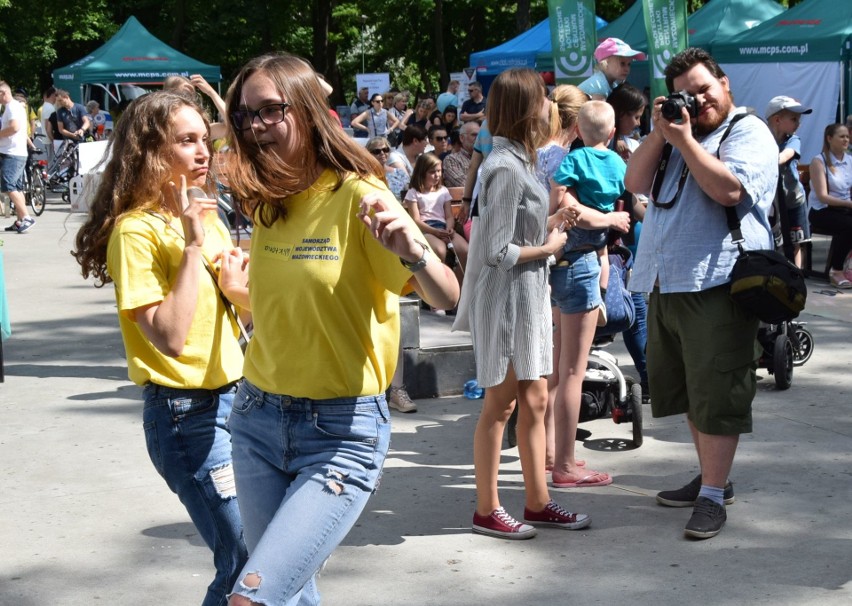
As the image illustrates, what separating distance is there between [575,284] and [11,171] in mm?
12125

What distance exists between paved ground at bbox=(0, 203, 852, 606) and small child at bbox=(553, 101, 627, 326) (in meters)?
1.24

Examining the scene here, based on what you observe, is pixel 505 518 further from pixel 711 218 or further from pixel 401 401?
pixel 401 401

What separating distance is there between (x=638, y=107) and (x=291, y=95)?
4.40 meters

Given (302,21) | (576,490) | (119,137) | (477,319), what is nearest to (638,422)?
(576,490)

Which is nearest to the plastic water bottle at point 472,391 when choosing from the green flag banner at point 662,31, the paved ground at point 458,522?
the paved ground at point 458,522

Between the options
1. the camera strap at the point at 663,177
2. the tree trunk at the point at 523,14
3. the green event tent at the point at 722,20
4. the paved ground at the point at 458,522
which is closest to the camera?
the paved ground at the point at 458,522

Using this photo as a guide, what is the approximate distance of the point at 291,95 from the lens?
2936mm

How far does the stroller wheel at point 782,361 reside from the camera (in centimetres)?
756

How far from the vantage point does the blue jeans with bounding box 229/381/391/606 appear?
8.96 ft

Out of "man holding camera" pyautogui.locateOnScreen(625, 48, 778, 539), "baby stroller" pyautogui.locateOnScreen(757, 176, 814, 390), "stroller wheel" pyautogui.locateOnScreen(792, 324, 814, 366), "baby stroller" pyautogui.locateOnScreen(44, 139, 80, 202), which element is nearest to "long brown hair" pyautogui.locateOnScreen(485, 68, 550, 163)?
"man holding camera" pyautogui.locateOnScreen(625, 48, 778, 539)

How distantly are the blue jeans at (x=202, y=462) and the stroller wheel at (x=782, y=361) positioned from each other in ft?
16.7

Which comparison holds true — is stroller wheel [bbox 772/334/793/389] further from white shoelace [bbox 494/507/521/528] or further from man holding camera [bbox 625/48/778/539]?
white shoelace [bbox 494/507/521/528]

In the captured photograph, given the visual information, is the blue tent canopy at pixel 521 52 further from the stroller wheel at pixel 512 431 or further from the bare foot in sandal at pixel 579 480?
the bare foot in sandal at pixel 579 480

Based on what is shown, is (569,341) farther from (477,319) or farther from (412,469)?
(412,469)
